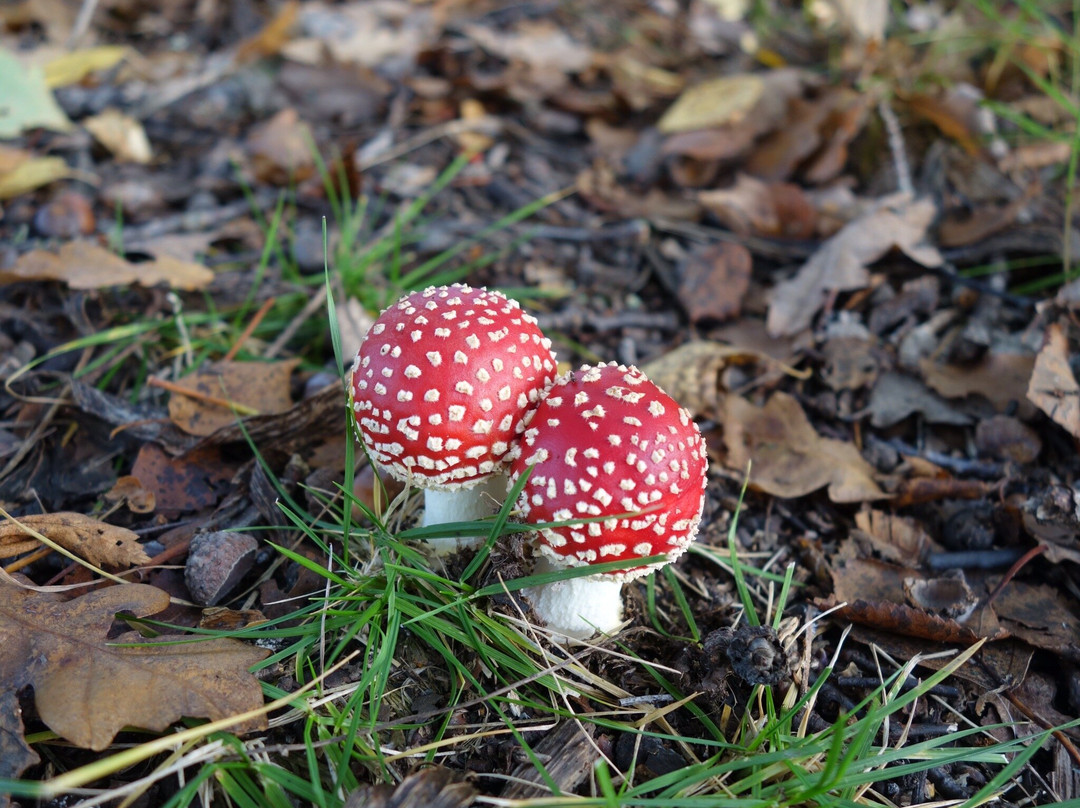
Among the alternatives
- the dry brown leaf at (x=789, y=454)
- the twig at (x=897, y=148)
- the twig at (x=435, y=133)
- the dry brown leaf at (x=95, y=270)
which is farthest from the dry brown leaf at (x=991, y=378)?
the dry brown leaf at (x=95, y=270)

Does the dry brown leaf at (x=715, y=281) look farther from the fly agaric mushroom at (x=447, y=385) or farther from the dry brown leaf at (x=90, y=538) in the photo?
the dry brown leaf at (x=90, y=538)

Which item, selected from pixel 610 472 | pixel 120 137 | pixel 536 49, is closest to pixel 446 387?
pixel 610 472

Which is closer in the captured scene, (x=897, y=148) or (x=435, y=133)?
(x=897, y=148)

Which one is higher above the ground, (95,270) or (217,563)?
(95,270)

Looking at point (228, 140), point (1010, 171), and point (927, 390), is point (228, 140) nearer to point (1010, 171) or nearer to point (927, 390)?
point (927, 390)

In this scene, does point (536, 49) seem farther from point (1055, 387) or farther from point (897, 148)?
point (1055, 387)
